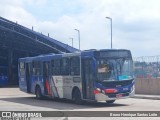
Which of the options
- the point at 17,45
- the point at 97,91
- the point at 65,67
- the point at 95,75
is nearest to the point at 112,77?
the point at 95,75

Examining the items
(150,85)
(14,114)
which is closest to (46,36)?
(150,85)

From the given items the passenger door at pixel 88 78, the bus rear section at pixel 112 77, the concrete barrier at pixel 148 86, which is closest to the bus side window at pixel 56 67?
the passenger door at pixel 88 78

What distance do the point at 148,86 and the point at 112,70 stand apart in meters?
10.7

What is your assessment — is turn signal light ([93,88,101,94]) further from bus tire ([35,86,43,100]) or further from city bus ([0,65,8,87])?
city bus ([0,65,8,87])

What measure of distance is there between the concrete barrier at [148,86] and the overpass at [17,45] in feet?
94.5

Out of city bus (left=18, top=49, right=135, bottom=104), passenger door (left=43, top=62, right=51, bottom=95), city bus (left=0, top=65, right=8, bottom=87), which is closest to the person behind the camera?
city bus (left=18, top=49, right=135, bottom=104)

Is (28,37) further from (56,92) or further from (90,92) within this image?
(90,92)

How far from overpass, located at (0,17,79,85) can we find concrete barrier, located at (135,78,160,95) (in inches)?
1133

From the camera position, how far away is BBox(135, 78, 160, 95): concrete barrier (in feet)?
101

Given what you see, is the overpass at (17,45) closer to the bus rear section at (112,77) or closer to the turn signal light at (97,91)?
the bus rear section at (112,77)

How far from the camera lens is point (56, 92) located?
26.3 metres

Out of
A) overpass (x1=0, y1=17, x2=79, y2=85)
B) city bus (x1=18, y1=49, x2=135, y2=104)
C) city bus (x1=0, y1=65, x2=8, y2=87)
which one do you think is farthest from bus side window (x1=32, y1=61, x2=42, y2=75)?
city bus (x1=0, y1=65, x2=8, y2=87)

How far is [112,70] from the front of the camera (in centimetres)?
2189

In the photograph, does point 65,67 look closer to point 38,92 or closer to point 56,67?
point 56,67
